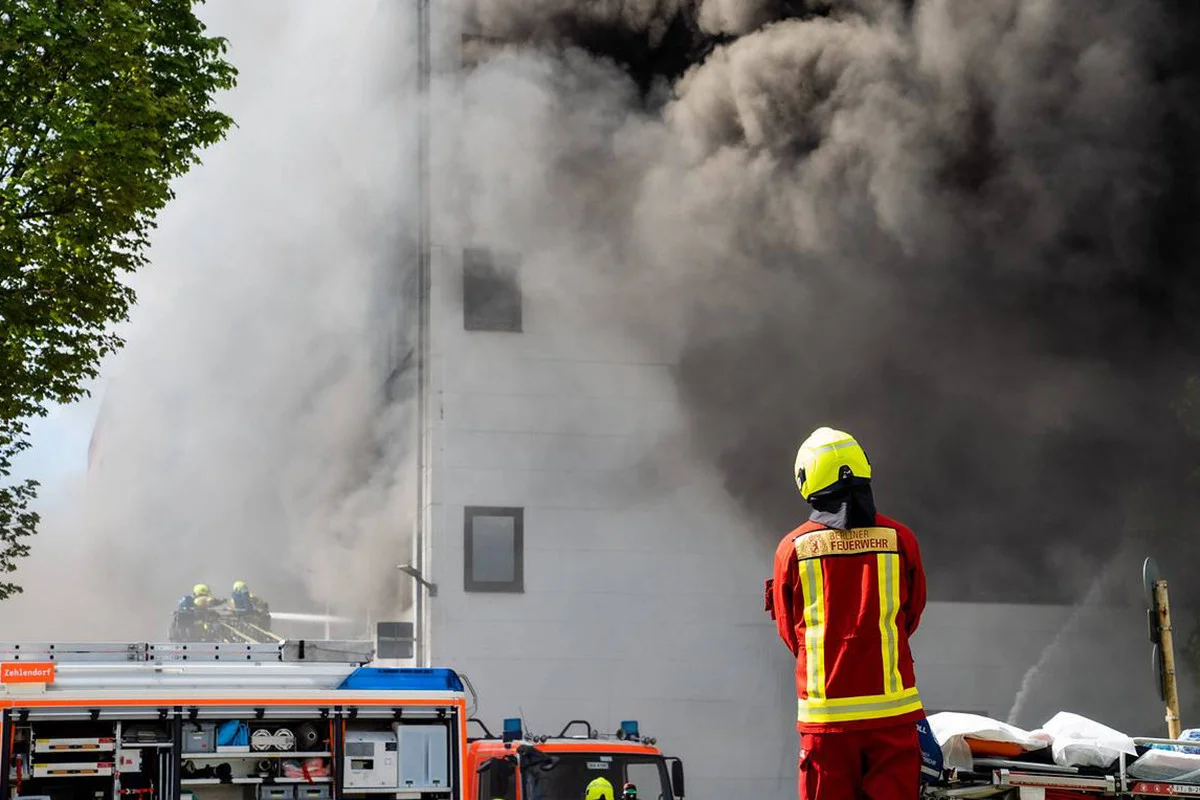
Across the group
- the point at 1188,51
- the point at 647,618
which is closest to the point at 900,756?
the point at 647,618

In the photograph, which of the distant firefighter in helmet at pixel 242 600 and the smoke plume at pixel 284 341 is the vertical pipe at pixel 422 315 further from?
the distant firefighter in helmet at pixel 242 600

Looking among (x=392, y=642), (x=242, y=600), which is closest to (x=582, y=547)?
(x=242, y=600)

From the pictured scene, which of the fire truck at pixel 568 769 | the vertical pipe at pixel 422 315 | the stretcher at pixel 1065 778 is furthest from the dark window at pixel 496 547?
the stretcher at pixel 1065 778

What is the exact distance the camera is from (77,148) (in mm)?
10961

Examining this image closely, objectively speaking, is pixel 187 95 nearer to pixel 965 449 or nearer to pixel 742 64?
pixel 742 64

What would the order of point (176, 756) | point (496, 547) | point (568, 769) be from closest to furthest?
point (176, 756) → point (568, 769) → point (496, 547)

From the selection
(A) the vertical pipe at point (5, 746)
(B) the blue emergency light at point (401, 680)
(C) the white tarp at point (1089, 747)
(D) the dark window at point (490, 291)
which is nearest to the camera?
(C) the white tarp at point (1089, 747)

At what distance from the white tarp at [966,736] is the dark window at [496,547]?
11286 millimetres

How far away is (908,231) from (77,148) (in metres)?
10.0

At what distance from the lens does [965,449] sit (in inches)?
712

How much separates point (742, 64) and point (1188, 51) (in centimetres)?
579

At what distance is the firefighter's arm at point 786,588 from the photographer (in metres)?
3.96

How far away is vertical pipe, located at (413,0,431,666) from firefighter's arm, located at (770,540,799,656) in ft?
39.9

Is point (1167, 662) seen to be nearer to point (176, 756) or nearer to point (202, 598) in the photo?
point (176, 756)
